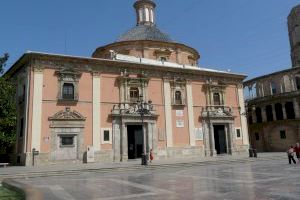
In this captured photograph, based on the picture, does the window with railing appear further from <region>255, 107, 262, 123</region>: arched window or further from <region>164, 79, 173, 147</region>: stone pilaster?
<region>255, 107, 262, 123</region>: arched window

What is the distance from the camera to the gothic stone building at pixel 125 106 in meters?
22.5

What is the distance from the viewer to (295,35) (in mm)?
53031

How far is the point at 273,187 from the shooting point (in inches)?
371

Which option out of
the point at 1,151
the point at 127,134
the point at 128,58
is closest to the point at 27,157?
the point at 1,151

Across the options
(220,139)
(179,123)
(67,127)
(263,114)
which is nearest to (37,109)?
(67,127)

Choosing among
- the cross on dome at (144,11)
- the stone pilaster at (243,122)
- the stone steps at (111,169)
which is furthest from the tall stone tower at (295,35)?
the stone steps at (111,169)

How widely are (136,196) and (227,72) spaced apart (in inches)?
957

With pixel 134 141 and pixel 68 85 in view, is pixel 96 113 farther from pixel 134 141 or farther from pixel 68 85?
pixel 134 141

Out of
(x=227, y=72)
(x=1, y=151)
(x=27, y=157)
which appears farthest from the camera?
(x=227, y=72)

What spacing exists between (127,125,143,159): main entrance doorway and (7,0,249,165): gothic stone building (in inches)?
3.4

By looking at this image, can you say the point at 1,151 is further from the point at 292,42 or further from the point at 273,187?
the point at 292,42

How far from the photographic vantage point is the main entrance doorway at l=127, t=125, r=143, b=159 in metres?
25.8

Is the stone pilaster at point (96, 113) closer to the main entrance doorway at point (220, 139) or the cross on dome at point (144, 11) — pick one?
the main entrance doorway at point (220, 139)

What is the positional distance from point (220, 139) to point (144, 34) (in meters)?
13.9
